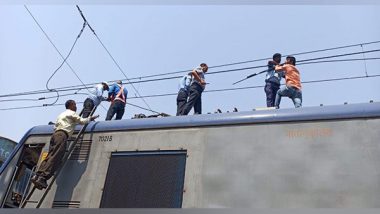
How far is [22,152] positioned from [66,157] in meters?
0.94

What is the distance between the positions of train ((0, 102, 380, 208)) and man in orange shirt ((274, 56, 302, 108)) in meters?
2.02

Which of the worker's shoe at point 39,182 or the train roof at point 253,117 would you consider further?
the worker's shoe at point 39,182

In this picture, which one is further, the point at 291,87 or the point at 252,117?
the point at 291,87

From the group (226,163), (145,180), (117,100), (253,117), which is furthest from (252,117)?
(117,100)

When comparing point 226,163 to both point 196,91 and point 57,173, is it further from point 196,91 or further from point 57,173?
point 196,91

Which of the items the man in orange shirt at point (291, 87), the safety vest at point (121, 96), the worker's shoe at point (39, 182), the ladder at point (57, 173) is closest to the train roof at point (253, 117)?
the ladder at point (57, 173)

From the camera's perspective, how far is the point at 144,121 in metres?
5.68

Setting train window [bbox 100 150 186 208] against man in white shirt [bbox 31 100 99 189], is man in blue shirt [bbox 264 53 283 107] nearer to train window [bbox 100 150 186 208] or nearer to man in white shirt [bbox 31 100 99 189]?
train window [bbox 100 150 186 208]

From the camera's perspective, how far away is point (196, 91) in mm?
8109

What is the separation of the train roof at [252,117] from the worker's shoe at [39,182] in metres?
0.99

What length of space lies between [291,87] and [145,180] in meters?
3.29

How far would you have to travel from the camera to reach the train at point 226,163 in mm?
4301

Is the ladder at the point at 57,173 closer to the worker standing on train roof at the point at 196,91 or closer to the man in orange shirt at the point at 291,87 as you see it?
the worker standing on train roof at the point at 196,91

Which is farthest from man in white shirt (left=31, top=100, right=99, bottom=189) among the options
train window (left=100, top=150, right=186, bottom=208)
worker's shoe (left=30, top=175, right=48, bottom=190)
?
train window (left=100, top=150, right=186, bottom=208)
